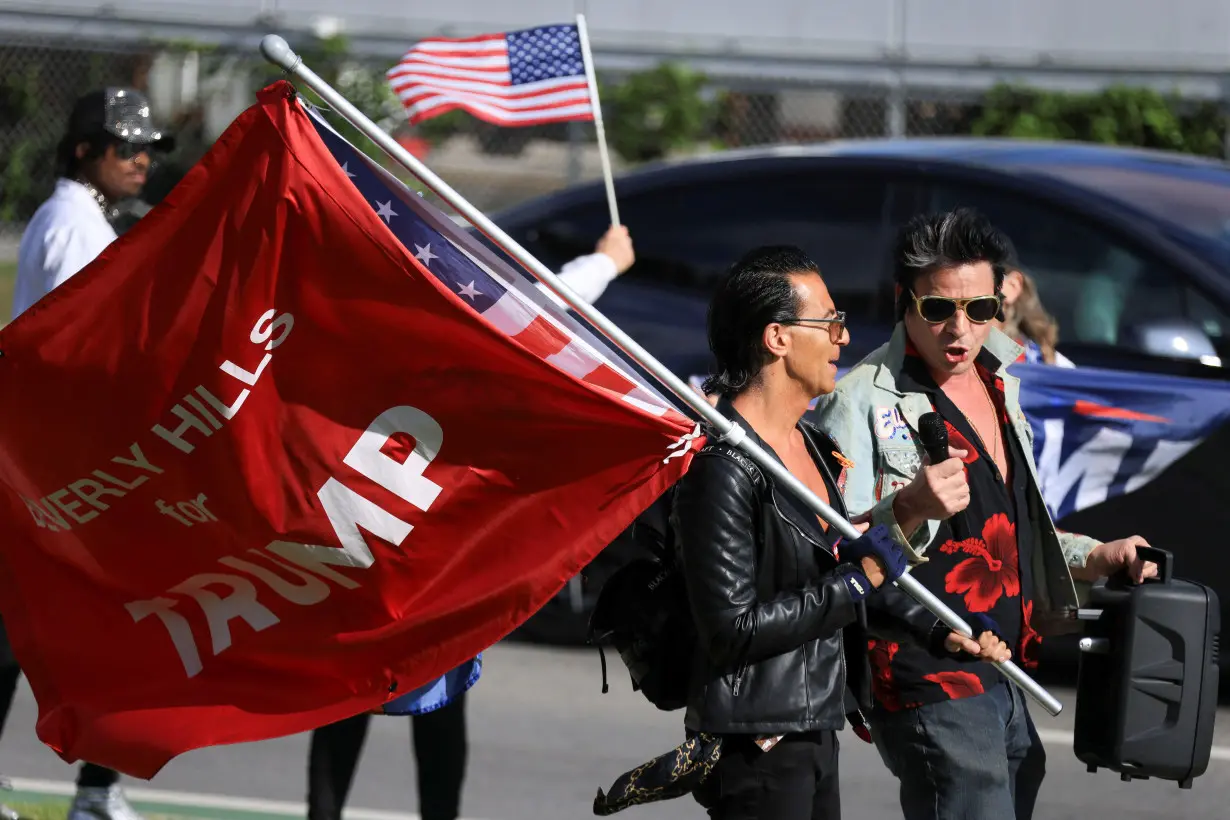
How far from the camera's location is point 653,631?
3654 mm

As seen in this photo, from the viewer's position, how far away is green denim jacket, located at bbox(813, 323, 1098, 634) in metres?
4.08

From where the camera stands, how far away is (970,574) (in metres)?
4.02

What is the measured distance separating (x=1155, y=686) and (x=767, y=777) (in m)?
0.77

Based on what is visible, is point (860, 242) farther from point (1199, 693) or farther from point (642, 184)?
point (1199, 693)

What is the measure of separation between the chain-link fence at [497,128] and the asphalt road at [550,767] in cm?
747

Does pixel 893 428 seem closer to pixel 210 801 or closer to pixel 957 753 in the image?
pixel 957 753

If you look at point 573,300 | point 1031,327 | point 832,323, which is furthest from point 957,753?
point 1031,327

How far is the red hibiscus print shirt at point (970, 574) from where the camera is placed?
3.99 m

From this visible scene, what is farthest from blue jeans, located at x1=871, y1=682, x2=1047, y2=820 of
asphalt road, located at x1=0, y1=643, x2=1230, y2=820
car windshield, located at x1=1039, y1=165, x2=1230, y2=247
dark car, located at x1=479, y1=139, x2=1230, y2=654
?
car windshield, located at x1=1039, y1=165, x2=1230, y2=247

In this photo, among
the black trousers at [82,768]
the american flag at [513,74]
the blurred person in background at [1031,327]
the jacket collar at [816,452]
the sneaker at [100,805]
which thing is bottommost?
the sneaker at [100,805]

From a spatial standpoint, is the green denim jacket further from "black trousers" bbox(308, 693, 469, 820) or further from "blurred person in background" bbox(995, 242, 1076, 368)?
"blurred person in background" bbox(995, 242, 1076, 368)

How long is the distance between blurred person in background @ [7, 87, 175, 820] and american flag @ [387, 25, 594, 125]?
75 centimetres

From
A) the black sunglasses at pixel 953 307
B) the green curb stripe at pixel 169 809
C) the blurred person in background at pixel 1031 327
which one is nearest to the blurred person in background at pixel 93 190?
the green curb stripe at pixel 169 809

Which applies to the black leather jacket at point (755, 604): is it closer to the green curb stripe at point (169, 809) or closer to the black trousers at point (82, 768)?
the black trousers at point (82, 768)
